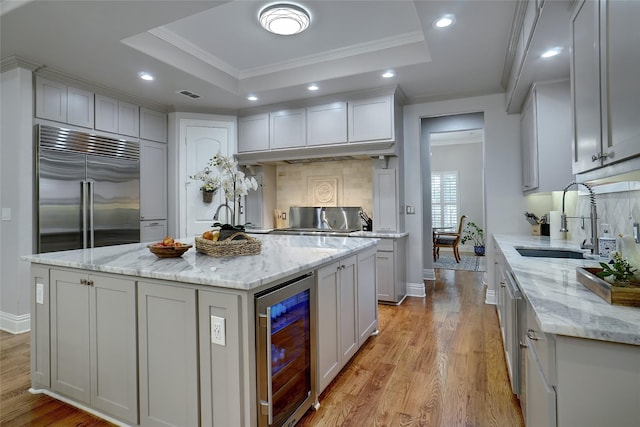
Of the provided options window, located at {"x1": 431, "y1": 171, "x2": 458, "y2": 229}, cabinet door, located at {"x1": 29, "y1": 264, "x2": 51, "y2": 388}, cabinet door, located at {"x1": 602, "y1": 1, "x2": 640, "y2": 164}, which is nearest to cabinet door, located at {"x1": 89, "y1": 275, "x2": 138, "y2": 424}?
cabinet door, located at {"x1": 29, "y1": 264, "x2": 51, "y2": 388}

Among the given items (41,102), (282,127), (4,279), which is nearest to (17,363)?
(4,279)

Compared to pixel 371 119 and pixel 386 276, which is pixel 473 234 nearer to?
pixel 386 276

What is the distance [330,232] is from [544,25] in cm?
314

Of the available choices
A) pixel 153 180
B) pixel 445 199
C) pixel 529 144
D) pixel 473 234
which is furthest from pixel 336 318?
pixel 445 199

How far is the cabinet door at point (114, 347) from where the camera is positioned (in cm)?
177

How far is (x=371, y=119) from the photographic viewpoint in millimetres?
4191

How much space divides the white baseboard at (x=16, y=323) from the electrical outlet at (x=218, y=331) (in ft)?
10.0

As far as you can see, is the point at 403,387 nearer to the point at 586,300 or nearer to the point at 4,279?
the point at 586,300

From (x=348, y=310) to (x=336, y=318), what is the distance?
23cm

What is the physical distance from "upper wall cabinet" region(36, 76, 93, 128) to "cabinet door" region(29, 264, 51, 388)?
7.14 feet

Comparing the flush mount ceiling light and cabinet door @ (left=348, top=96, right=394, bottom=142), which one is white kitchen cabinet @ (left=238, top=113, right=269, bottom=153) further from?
the flush mount ceiling light

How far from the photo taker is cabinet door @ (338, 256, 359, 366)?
2.39m

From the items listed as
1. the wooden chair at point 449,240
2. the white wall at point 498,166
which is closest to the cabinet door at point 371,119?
the white wall at point 498,166

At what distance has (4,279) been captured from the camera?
11.3 feet
